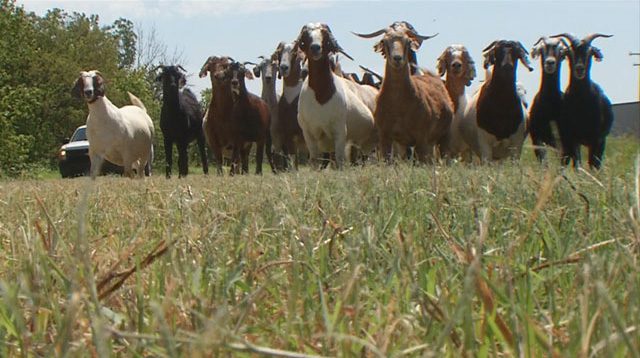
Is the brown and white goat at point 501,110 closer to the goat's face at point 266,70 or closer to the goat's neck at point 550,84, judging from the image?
the goat's neck at point 550,84

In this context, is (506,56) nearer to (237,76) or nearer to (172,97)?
(237,76)

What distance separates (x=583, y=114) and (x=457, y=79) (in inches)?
165

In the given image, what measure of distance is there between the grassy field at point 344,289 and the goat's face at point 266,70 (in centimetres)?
1605

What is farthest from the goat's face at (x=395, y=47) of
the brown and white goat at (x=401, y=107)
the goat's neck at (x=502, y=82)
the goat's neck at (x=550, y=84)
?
the goat's neck at (x=550, y=84)

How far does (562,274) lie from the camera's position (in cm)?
174

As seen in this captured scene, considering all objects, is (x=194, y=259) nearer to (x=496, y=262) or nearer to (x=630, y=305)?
(x=496, y=262)

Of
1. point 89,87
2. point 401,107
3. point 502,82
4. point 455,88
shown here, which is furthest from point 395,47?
point 89,87

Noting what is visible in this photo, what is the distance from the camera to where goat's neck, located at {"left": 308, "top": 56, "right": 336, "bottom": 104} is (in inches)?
515

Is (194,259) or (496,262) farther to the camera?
(194,259)

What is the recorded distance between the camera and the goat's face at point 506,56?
13.4m

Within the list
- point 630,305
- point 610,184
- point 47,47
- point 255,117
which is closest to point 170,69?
point 255,117

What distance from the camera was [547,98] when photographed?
1224cm

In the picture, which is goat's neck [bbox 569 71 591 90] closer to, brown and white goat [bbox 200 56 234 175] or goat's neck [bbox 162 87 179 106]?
brown and white goat [bbox 200 56 234 175]

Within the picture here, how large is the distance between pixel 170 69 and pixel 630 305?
17.0 meters
